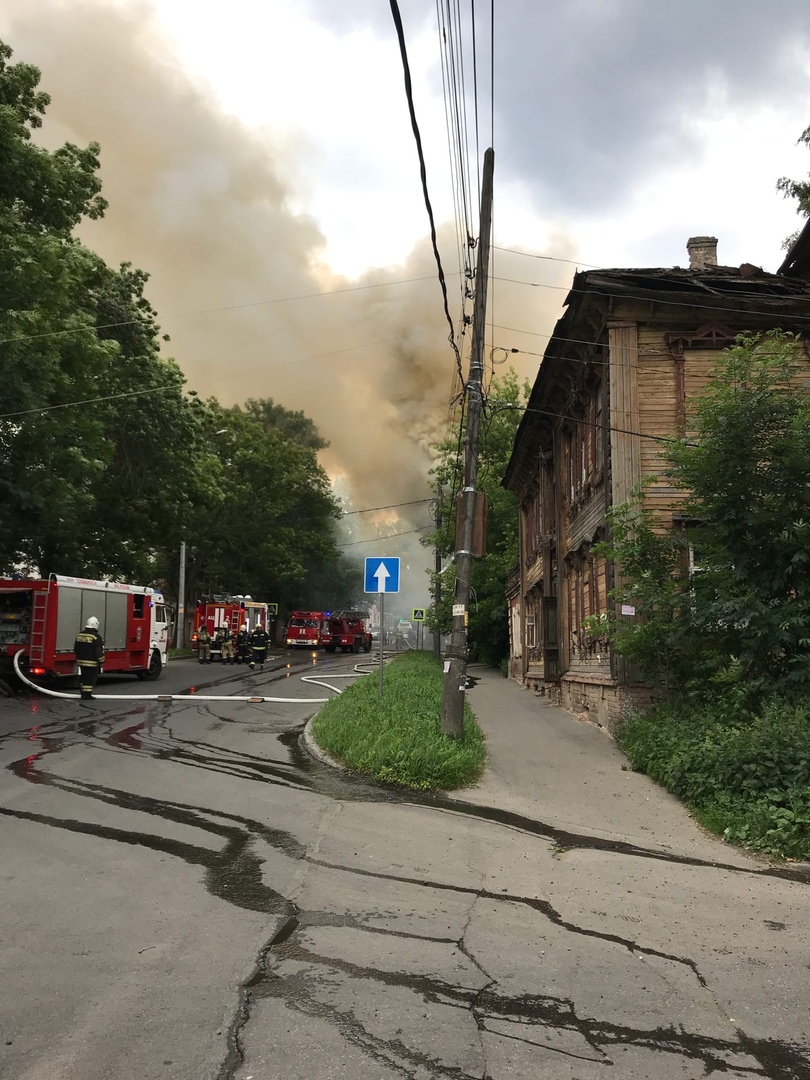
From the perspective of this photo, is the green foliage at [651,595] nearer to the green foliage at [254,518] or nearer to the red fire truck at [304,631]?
the green foliage at [254,518]

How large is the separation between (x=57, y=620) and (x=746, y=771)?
53.4 ft

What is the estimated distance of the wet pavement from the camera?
10.8ft

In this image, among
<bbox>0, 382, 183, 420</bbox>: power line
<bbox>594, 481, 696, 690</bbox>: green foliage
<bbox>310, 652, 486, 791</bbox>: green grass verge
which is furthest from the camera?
<bbox>0, 382, 183, 420</bbox>: power line

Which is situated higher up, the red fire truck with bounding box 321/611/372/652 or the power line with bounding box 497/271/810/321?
the power line with bounding box 497/271/810/321

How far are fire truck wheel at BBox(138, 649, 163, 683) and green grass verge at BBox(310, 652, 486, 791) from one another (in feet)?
37.7

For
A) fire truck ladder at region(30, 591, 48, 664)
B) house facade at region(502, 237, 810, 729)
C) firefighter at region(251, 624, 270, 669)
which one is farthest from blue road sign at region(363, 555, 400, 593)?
firefighter at region(251, 624, 270, 669)

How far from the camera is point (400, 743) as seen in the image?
9.40 metres

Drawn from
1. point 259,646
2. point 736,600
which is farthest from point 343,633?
point 736,600

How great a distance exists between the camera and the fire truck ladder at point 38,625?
1870 centimetres

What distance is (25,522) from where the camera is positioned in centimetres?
2198

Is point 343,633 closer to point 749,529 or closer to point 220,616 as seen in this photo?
point 220,616

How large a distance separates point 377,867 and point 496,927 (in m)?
1.38

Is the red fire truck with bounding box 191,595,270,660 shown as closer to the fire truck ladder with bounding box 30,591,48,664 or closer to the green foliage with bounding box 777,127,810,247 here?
the fire truck ladder with bounding box 30,591,48,664

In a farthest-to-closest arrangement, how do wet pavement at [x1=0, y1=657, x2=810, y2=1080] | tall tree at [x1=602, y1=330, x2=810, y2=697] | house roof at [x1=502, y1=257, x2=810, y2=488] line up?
house roof at [x1=502, y1=257, x2=810, y2=488] < tall tree at [x1=602, y1=330, x2=810, y2=697] < wet pavement at [x1=0, y1=657, x2=810, y2=1080]
